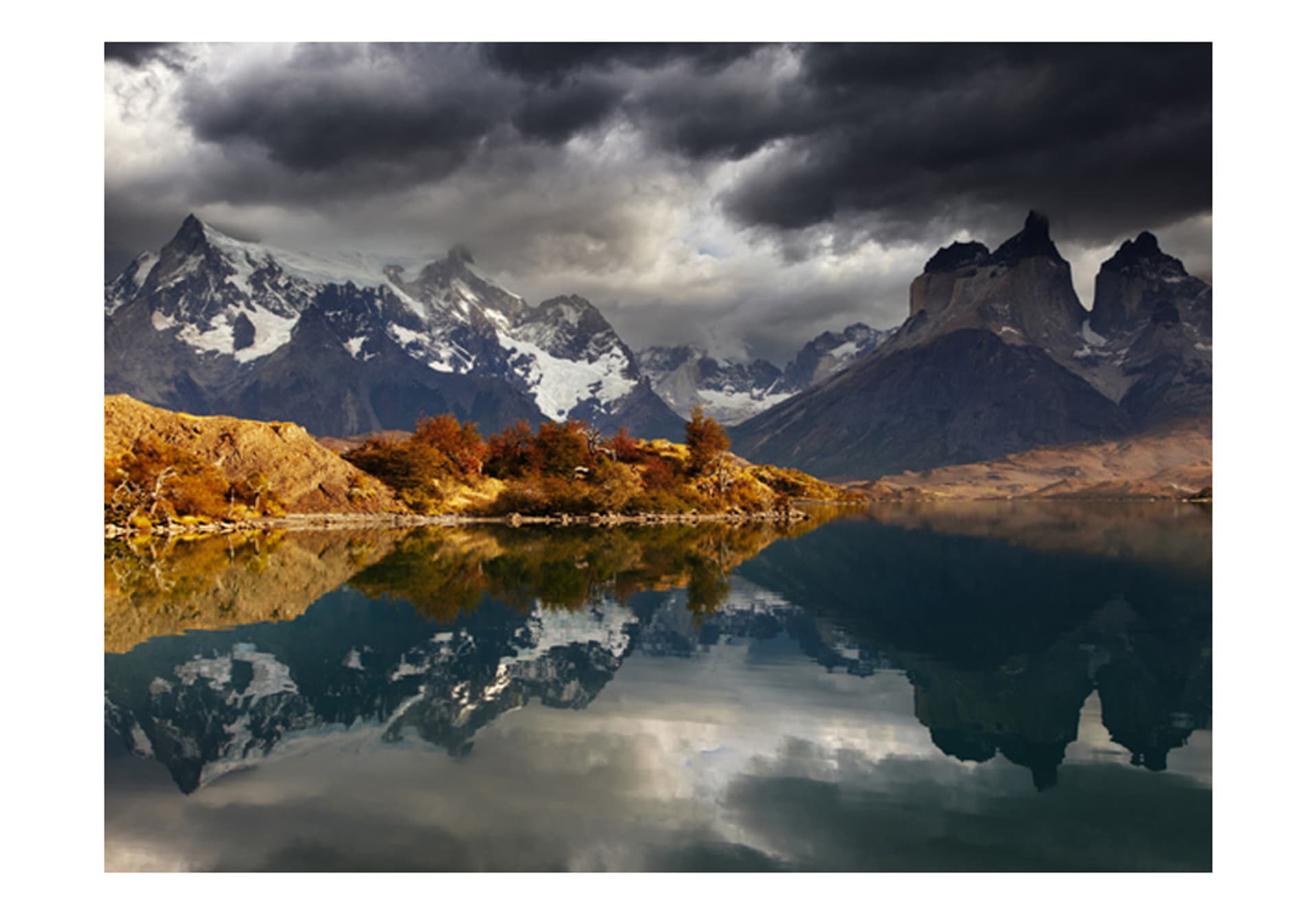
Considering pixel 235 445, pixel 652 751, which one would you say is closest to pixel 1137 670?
pixel 652 751

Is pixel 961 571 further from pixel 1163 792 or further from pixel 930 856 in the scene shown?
pixel 930 856

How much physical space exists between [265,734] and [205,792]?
2.49 meters

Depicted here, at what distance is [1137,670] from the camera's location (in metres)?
18.1

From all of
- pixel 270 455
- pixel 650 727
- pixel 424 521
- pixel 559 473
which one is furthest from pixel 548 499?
pixel 650 727

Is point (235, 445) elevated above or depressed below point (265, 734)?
above

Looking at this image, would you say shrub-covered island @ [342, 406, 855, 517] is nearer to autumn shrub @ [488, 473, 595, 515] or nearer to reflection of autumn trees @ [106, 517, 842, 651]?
autumn shrub @ [488, 473, 595, 515]

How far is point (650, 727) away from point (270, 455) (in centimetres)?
6181

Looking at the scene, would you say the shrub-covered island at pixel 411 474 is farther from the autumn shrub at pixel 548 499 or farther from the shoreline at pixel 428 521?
the shoreline at pixel 428 521

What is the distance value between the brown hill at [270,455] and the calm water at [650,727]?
38.0 metres

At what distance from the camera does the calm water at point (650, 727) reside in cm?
990

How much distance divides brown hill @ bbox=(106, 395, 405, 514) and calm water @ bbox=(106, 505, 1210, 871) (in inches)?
1496

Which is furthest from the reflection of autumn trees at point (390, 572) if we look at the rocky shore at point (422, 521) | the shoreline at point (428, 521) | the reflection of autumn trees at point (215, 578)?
the rocky shore at point (422, 521)

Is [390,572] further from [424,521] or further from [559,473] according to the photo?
[559,473]

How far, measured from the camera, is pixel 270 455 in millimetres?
69000
